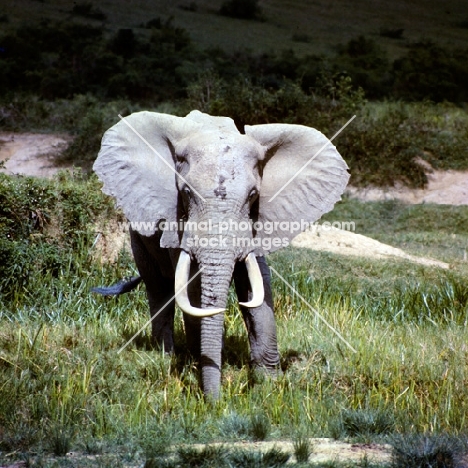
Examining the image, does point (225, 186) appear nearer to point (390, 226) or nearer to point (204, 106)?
point (390, 226)

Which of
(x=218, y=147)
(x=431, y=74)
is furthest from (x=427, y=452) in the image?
(x=431, y=74)

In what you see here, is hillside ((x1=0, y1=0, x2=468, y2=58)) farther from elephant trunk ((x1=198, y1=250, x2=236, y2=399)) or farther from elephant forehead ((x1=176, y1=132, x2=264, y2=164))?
elephant trunk ((x1=198, y1=250, x2=236, y2=399))

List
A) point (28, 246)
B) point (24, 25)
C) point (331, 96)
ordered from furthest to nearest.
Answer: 1. point (331, 96)
2. point (24, 25)
3. point (28, 246)

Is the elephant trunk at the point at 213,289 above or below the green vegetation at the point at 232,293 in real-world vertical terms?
above

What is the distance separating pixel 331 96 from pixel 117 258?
841 centimetres

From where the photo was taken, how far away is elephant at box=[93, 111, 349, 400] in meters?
5.03

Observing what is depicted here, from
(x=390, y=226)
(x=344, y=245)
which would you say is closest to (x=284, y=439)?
(x=344, y=245)

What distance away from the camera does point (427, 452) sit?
14.0ft

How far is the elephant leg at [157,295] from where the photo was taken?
6.28 metres

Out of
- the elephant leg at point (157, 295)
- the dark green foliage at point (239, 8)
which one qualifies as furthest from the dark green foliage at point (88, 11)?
the elephant leg at point (157, 295)

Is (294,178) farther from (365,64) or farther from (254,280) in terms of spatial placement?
(365,64)

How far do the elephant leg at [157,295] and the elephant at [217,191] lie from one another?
29 centimetres

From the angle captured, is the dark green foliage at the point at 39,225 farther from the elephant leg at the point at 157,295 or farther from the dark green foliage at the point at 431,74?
the dark green foliage at the point at 431,74

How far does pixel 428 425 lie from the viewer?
16.8 feet
